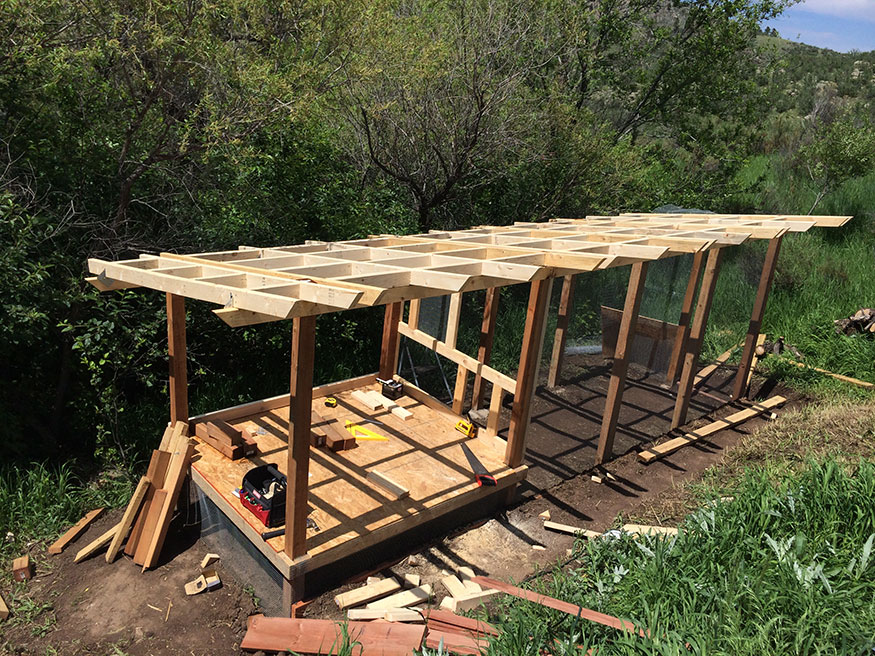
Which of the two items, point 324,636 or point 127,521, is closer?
point 324,636

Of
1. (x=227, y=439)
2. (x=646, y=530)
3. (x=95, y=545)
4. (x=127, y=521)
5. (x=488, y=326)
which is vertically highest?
(x=488, y=326)

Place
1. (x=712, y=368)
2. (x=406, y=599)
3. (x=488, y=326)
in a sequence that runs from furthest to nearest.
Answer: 1. (x=712, y=368)
2. (x=488, y=326)
3. (x=406, y=599)

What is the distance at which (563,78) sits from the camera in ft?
46.2

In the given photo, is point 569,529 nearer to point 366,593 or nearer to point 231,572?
point 366,593

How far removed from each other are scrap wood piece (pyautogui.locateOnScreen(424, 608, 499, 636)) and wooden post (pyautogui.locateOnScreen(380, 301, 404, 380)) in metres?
3.80

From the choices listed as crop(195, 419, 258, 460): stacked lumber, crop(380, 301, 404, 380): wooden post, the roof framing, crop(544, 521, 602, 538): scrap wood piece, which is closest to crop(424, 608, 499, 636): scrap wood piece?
crop(544, 521, 602, 538): scrap wood piece

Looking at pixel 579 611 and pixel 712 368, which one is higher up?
pixel 579 611

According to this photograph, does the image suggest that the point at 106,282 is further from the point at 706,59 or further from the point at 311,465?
the point at 706,59

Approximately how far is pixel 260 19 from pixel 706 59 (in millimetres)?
11176

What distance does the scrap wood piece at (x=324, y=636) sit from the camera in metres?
3.98

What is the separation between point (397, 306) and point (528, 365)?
7.53 feet

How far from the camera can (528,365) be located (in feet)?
19.1

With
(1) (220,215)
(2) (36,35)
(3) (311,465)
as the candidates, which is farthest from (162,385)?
(2) (36,35)

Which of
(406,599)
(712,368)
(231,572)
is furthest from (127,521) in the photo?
(712,368)
